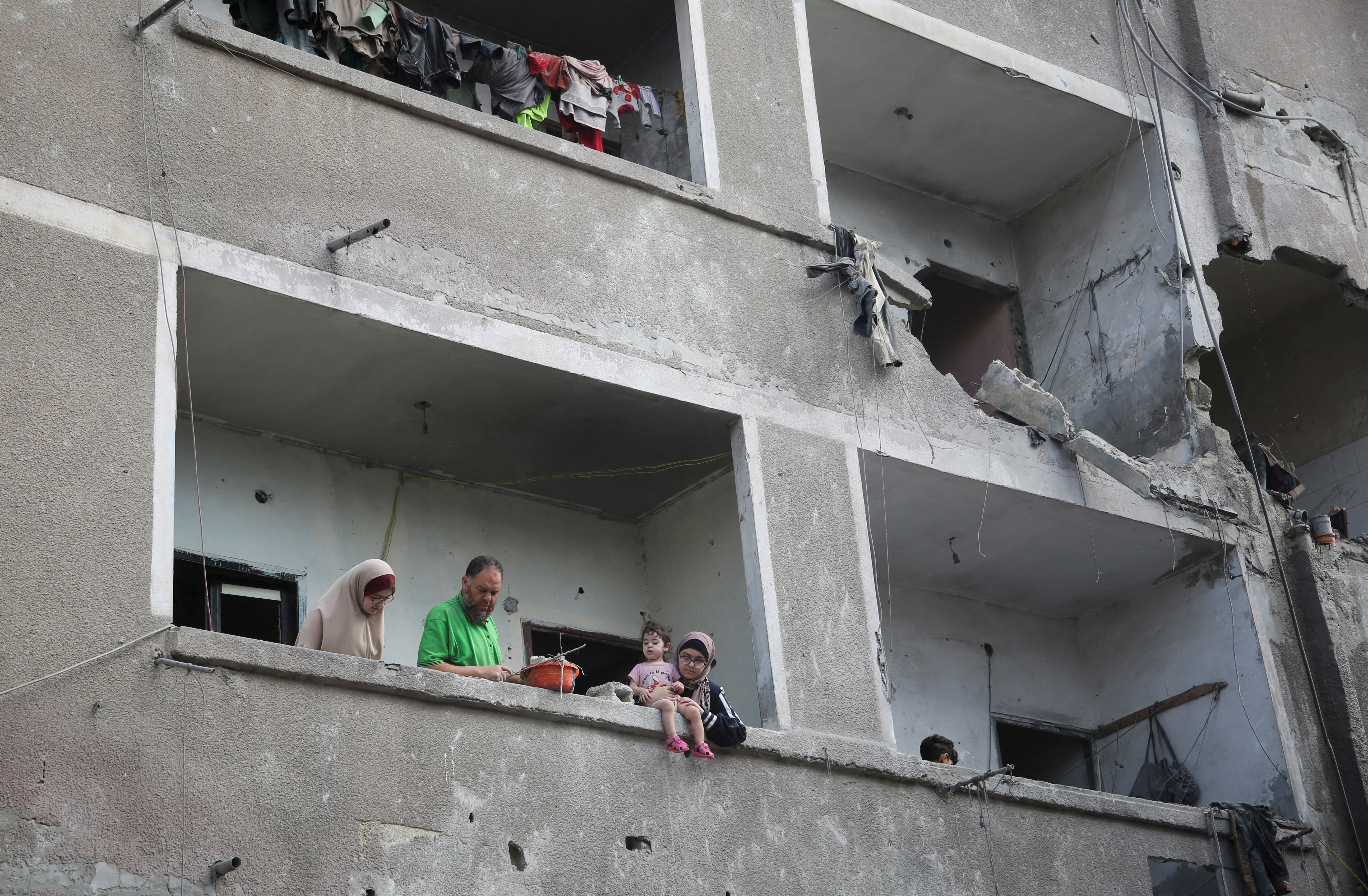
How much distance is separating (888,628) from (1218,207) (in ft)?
15.4

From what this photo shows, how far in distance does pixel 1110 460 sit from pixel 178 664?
726 centimetres

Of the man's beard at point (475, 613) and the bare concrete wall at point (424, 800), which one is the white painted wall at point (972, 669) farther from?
the man's beard at point (475, 613)

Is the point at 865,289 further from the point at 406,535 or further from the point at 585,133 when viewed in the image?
the point at 406,535

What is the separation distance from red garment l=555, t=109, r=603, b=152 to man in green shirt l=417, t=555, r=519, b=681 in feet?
11.8

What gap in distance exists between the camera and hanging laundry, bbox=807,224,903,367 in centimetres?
1123

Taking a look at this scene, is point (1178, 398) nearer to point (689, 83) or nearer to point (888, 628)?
point (888, 628)

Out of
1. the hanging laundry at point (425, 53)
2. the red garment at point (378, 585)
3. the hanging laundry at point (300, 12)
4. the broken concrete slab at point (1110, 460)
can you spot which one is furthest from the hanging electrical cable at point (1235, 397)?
the hanging laundry at point (300, 12)

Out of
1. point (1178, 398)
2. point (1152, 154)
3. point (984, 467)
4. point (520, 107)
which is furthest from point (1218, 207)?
point (520, 107)

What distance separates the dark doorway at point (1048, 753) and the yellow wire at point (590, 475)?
3.96m

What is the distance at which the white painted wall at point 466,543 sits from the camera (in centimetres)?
1030

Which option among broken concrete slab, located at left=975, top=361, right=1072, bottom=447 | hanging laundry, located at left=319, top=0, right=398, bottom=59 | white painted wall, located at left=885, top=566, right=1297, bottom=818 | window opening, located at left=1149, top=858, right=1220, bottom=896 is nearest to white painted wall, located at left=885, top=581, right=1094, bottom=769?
white painted wall, located at left=885, top=566, right=1297, bottom=818

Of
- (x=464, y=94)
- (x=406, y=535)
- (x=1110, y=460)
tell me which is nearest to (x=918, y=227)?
(x=1110, y=460)

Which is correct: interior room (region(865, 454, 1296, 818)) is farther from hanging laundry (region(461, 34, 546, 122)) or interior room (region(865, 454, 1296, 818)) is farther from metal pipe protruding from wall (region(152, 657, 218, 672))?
metal pipe protruding from wall (region(152, 657, 218, 672))

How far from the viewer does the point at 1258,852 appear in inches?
451
